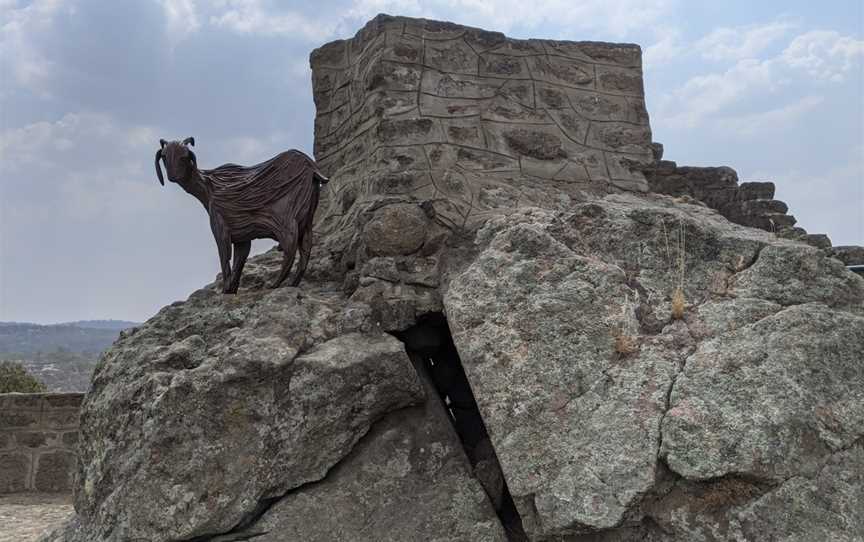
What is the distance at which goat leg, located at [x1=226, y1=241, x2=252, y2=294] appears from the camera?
163 inches

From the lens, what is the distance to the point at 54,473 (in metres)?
7.47

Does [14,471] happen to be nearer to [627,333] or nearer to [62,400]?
[62,400]

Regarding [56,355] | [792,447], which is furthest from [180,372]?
[56,355]

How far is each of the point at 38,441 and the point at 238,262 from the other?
466 centimetres

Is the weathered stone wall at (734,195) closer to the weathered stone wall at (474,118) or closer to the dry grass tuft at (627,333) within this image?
the weathered stone wall at (474,118)

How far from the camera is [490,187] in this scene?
4.47 meters

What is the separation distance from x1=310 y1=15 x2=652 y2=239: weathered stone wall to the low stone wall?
4216 mm

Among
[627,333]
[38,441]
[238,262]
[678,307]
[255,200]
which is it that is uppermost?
[255,200]

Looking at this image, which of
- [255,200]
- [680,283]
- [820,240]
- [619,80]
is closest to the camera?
[680,283]

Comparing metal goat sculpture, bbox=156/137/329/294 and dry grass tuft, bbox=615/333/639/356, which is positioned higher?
metal goat sculpture, bbox=156/137/329/294

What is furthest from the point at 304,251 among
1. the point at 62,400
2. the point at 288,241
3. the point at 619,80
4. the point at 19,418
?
the point at 19,418

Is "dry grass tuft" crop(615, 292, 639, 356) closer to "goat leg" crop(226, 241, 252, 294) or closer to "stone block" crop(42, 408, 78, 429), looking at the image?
"goat leg" crop(226, 241, 252, 294)

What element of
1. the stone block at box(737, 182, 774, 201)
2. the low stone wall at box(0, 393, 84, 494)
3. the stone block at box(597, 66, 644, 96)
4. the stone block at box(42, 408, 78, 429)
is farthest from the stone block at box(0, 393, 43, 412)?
the stone block at box(737, 182, 774, 201)

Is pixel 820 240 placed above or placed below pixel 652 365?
above
